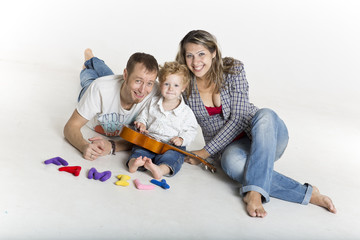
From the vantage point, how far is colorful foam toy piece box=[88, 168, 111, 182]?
274 cm

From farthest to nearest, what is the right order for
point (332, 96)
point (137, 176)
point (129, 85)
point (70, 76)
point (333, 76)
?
point (333, 76) → point (332, 96) → point (70, 76) → point (129, 85) → point (137, 176)

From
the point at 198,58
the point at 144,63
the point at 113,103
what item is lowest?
the point at 113,103

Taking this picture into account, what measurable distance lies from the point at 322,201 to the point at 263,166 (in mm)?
420

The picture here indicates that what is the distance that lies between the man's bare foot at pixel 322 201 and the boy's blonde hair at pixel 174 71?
112cm

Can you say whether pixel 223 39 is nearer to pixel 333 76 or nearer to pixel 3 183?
pixel 333 76

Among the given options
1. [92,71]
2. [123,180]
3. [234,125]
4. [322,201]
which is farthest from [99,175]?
[92,71]

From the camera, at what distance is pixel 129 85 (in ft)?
10.2

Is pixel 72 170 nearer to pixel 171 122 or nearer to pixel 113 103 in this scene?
pixel 113 103

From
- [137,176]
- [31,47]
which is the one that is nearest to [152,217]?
[137,176]

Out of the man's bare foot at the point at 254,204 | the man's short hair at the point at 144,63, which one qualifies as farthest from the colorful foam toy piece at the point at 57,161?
the man's bare foot at the point at 254,204

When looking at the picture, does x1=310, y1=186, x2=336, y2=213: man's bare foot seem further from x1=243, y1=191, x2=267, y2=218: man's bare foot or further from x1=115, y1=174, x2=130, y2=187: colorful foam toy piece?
x1=115, y1=174, x2=130, y2=187: colorful foam toy piece

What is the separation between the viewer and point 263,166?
2.74m

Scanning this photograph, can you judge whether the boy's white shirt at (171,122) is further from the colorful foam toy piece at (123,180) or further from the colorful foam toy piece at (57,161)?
the colorful foam toy piece at (57,161)

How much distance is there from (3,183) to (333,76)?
4823 mm
